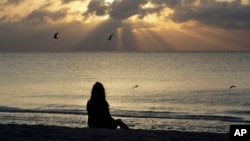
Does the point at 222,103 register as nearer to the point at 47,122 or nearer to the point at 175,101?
the point at 175,101

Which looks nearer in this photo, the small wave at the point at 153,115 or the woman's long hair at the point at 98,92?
the woman's long hair at the point at 98,92

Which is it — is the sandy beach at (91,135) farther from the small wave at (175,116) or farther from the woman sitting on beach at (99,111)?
the small wave at (175,116)

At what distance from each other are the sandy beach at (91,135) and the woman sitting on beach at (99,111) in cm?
75

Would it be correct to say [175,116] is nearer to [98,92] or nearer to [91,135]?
[98,92]

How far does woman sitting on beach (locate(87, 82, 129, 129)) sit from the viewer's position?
10570 mm

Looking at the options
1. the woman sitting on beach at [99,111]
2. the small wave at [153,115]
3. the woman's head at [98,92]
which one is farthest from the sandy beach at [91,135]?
the small wave at [153,115]

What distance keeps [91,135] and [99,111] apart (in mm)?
1384

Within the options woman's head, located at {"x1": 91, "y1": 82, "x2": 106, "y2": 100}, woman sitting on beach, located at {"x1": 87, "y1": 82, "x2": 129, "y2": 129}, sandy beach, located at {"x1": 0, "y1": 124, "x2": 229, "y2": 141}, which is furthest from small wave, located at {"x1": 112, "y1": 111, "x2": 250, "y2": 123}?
sandy beach, located at {"x1": 0, "y1": 124, "x2": 229, "y2": 141}

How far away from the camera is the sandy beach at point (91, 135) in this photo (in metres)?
9.06

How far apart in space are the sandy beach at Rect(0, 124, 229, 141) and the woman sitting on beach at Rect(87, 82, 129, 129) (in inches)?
29.6

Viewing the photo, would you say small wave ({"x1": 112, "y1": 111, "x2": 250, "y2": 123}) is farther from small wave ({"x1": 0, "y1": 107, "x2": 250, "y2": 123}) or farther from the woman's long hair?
the woman's long hair

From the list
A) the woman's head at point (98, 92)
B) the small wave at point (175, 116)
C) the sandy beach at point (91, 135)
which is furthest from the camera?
the small wave at point (175, 116)

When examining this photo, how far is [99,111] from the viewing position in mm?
10680

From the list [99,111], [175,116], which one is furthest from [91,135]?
[175,116]
